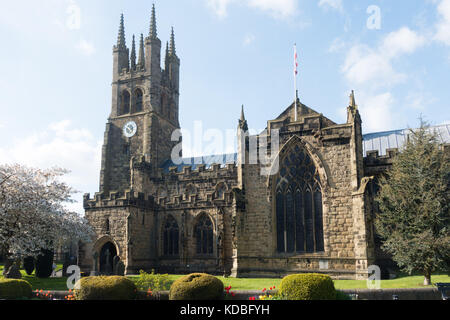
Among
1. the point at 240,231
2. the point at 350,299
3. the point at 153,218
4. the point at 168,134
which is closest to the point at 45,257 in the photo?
the point at 153,218

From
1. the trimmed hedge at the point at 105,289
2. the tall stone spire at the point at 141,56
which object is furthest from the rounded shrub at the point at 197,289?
the tall stone spire at the point at 141,56

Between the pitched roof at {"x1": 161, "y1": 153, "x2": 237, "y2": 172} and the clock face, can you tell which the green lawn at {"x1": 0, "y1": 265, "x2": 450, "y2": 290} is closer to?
the pitched roof at {"x1": 161, "y1": 153, "x2": 237, "y2": 172}

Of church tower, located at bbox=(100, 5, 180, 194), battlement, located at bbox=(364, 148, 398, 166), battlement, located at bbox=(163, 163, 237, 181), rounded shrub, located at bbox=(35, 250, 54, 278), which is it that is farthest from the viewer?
church tower, located at bbox=(100, 5, 180, 194)

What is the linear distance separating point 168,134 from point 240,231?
21641 millimetres

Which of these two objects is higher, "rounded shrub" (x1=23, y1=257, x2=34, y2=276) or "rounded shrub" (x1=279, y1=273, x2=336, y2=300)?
"rounded shrub" (x1=279, y1=273, x2=336, y2=300)

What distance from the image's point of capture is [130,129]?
45281mm

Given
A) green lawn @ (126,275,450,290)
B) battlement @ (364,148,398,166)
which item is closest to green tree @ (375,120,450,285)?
green lawn @ (126,275,450,290)

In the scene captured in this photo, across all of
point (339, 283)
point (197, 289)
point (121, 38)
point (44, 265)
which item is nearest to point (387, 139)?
point (339, 283)

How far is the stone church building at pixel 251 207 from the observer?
25781mm

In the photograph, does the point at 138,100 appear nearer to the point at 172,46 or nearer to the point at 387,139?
the point at 172,46

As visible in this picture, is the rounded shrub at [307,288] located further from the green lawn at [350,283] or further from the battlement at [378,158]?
the battlement at [378,158]

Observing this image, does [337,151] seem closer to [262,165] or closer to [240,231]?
[262,165]

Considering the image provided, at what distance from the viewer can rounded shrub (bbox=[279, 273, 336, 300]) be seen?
15.9 metres

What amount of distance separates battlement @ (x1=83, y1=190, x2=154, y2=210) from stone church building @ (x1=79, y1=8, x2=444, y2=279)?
0.27ft
